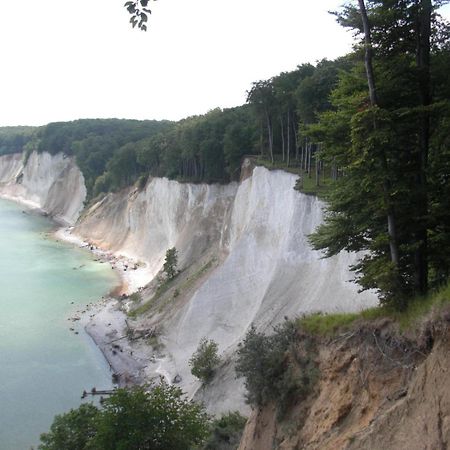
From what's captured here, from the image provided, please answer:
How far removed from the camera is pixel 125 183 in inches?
3184

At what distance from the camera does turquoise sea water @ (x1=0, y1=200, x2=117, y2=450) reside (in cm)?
2865

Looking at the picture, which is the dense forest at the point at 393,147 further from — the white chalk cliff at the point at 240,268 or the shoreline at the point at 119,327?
the shoreline at the point at 119,327

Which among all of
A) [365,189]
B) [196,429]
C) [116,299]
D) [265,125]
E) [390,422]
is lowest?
[116,299]

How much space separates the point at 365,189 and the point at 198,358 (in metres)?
21.7

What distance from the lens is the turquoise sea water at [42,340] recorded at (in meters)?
28.7

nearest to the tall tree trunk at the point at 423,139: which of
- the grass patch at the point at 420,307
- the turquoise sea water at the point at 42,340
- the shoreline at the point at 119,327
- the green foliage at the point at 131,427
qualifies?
the grass patch at the point at 420,307

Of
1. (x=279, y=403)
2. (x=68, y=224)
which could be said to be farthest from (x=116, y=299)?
(x=68, y=224)

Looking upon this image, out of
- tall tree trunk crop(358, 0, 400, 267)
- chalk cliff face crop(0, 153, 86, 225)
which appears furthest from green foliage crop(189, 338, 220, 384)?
chalk cliff face crop(0, 153, 86, 225)

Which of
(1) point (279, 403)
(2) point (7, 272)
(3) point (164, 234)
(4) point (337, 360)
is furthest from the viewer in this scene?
(3) point (164, 234)

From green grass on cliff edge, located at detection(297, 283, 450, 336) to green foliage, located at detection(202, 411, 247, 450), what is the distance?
6335 millimetres

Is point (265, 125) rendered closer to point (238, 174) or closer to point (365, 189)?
point (238, 174)

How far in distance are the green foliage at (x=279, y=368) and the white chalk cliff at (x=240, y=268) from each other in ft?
41.6

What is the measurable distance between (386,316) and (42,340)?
3338cm

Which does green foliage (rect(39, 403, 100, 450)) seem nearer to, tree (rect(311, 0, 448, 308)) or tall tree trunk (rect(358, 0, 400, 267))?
tree (rect(311, 0, 448, 308))
